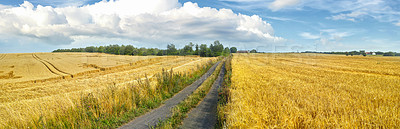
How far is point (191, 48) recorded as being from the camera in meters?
161

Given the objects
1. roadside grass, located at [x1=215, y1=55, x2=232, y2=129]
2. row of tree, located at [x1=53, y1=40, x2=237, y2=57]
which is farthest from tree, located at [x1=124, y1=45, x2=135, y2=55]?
roadside grass, located at [x1=215, y1=55, x2=232, y2=129]

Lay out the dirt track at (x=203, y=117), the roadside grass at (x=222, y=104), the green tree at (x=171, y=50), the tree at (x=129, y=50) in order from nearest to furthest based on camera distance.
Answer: the roadside grass at (x=222, y=104) < the dirt track at (x=203, y=117) < the tree at (x=129, y=50) < the green tree at (x=171, y=50)

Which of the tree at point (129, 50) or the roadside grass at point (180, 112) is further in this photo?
the tree at point (129, 50)

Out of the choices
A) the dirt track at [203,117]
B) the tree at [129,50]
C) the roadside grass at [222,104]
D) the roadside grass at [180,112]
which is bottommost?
the dirt track at [203,117]

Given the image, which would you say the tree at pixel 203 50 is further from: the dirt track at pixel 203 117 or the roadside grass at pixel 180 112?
the dirt track at pixel 203 117

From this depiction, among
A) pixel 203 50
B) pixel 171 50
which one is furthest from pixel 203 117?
pixel 171 50

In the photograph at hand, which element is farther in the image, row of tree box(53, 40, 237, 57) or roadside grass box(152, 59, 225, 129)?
row of tree box(53, 40, 237, 57)

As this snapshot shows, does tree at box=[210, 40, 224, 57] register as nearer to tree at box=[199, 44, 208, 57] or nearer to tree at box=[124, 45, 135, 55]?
tree at box=[199, 44, 208, 57]

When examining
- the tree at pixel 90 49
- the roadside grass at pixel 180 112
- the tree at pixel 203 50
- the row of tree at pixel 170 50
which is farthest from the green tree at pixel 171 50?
the roadside grass at pixel 180 112

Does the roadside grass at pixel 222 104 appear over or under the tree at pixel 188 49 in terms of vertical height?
under

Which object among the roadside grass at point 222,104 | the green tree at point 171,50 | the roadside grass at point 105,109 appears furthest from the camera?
the green tree at point 171,50

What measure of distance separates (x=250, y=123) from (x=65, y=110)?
7690 millimetres

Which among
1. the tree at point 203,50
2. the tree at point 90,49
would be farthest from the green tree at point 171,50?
the tree at point 90,49

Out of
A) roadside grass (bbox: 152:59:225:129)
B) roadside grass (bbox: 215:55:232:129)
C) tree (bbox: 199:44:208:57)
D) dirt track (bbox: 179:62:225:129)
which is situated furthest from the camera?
tree (bbox: 199:44:208:57)
